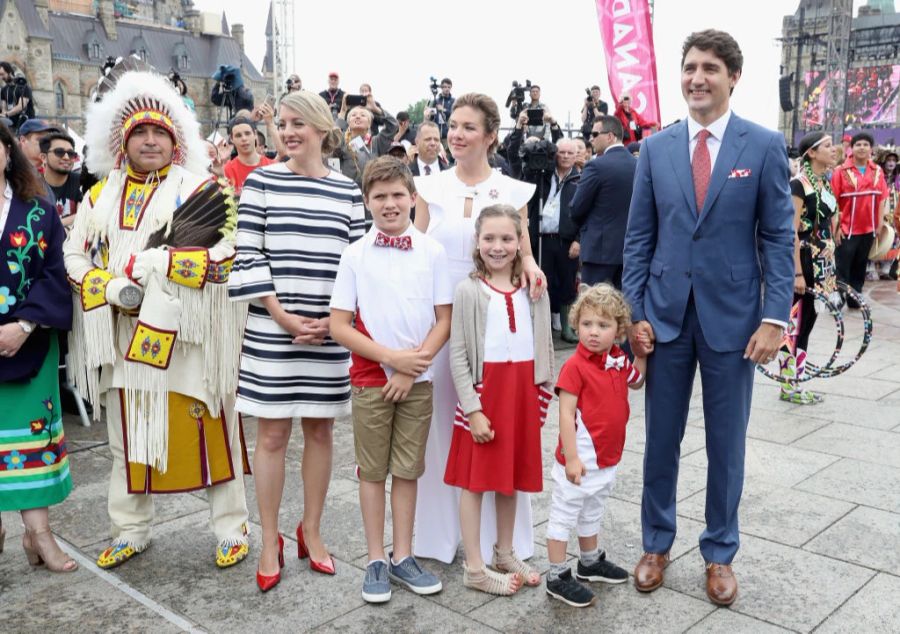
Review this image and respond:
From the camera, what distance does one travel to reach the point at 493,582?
10.6ft

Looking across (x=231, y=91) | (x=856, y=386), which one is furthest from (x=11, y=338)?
(x=856, y=386)

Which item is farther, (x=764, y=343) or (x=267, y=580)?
(x=267, y=580)

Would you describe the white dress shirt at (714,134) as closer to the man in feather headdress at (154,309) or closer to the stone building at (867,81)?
the man in feather headdress at (154,309)

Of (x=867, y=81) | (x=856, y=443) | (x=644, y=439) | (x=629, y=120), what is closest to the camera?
(x=856, y=443)

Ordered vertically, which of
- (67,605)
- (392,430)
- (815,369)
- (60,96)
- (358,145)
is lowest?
(67,605)

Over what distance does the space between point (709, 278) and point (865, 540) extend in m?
1.55

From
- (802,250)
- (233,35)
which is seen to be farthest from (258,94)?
(802,250)

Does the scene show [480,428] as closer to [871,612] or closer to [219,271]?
[219,271]

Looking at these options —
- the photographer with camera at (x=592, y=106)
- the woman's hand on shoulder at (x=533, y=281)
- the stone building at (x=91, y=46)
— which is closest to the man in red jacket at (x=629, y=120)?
the photographer with camera at (x=592, y=106)

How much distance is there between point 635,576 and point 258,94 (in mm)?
73950

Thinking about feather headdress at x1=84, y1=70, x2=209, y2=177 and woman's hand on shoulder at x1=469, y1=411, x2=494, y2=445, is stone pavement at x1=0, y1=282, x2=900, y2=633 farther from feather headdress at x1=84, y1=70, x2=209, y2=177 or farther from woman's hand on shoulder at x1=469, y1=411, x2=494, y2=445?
feather headdress at x1=84, y1=70, x2=209, y2=177

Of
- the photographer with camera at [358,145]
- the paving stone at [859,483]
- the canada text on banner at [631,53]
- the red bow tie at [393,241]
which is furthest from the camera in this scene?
the canada text on banner at [631,53]

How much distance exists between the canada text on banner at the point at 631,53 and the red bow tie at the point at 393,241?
9.25 meters

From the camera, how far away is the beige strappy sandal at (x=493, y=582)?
3213mm
